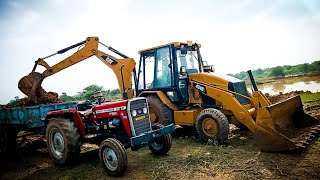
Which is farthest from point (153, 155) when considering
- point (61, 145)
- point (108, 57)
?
point (108, 57)

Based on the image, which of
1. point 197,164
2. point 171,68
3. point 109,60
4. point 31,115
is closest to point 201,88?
point 171,68

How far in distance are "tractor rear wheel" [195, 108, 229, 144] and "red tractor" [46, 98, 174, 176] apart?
1.32 metres

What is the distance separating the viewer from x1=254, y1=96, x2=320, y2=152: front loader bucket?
5027 mm

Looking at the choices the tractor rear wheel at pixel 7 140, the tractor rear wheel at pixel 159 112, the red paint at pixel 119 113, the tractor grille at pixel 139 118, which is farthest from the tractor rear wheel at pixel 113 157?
the tractor rear wheel at pixel 7 140

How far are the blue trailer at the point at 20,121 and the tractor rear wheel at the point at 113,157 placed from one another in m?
2.79

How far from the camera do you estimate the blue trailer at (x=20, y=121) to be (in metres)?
6.72

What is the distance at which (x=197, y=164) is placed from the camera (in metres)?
5.07

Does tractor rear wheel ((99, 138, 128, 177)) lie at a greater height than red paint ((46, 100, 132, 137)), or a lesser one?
lesser

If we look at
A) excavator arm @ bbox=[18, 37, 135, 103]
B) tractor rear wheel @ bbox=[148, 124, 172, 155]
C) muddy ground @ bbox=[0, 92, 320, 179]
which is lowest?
muddy ground @ bbox=[0, 92, 320, 179]

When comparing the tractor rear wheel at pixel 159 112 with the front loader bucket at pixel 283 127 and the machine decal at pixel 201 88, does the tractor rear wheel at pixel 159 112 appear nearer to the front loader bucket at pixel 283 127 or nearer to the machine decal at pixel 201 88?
the machine decal at pixel 201 88

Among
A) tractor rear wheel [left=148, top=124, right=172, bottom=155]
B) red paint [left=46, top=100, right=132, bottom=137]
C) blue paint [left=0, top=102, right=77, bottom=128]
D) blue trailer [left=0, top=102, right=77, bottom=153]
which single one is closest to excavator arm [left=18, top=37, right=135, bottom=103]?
blue trailer [left=0, top=102, right=77, bottom=153]

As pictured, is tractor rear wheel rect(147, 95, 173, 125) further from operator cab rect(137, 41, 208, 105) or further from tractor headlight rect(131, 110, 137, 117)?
tractor headlight rect(131, 110, 137, 117)

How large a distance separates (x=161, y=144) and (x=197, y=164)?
117 centimetres

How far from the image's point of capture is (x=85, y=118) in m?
5.98
